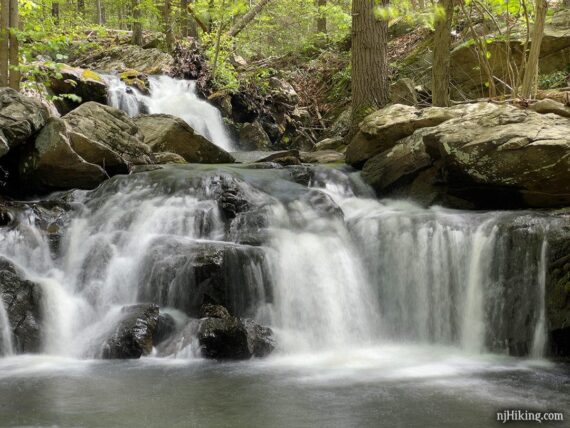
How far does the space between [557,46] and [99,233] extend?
406 inches

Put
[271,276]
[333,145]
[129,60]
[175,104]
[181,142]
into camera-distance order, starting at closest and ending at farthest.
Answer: [271,276], [181,142], [333,145], [175,104], [129,60]

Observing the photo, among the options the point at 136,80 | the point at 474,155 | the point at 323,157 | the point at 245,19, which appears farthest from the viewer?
the point at 245,19

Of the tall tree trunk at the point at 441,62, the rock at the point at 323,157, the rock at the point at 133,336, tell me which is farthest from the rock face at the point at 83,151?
the tall tree trunk at the point at 441,62

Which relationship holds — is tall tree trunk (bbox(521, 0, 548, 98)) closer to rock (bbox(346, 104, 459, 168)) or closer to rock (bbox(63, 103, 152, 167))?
rock (bbox(346, 104, 459, 168))

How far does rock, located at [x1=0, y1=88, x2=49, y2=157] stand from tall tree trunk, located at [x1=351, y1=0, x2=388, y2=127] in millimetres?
5888

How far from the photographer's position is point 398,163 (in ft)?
30.2

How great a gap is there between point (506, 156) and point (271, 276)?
341cm

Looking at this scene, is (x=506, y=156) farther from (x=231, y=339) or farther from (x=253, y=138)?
(x=253, y=138)

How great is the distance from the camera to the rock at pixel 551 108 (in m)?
8.61

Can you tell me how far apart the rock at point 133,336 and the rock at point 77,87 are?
795 centimetres

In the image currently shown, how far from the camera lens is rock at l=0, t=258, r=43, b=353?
20.2 feet

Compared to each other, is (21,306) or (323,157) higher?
(323,157)
